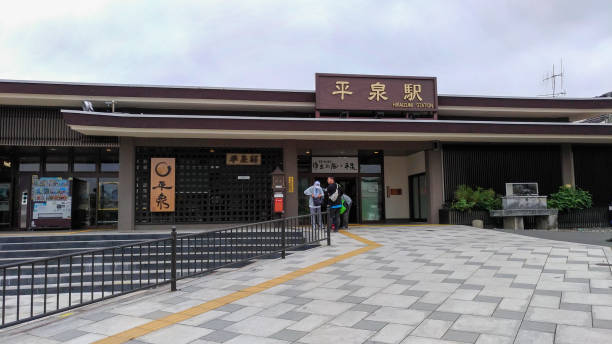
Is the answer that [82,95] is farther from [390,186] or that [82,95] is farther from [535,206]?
[535,206]

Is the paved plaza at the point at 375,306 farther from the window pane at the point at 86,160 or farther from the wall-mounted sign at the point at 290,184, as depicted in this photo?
the window pane at the point at 86,160

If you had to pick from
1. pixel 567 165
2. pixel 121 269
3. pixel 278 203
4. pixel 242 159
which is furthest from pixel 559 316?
pixel 567 165

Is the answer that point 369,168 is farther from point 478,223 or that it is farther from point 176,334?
point 176,334

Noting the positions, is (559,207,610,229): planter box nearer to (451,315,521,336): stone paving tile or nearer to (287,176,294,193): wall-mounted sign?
(287,176,294,193): wall-mounted sign

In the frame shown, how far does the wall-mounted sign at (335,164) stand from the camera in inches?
655

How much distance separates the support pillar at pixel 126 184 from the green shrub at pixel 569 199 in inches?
616

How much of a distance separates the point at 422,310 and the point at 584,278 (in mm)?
3003

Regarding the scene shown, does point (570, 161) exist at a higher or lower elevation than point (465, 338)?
higher

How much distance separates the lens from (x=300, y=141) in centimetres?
1453

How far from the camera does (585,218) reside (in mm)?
14891

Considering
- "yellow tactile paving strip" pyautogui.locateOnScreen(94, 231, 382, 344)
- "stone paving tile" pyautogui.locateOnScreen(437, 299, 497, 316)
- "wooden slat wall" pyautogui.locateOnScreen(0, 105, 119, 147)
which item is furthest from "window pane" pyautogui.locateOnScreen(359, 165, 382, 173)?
"stone paving tile" pyautogui.locateOnScreen(437, 299, 497, 316)

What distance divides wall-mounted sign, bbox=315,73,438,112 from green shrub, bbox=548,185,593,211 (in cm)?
593

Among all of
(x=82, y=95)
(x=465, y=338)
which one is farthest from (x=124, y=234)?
(x=465, y=338)

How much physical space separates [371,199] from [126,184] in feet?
33.1
